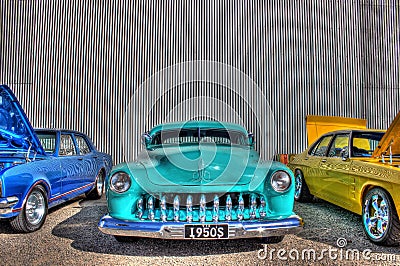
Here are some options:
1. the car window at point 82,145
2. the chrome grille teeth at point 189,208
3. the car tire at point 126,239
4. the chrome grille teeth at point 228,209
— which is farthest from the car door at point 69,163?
the chrome grille teeth at point 228,209

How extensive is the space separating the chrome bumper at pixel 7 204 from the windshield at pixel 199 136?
A: 79.5 inches

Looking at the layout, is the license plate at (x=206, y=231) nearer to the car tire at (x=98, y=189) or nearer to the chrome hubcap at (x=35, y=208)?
the chrome hubcap at (x=35, y=208)

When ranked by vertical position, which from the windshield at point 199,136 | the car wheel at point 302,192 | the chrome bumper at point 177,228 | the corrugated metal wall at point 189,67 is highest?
the corrugated metal wall at point 189,67

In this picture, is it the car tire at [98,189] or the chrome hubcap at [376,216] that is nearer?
the chrome hubcap at [376,216]

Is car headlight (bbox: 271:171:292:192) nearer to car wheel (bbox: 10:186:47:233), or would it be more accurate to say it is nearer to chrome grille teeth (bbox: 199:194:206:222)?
chrome grille teeth (bbox: 199:194:206:222)

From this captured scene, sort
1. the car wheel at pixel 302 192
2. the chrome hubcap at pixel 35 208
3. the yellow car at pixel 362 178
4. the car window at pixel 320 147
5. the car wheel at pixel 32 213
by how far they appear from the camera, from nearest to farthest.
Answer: the yellow car at pixel 362 178
the car wheel at pixel 32 213
the chrome hubcap at pixel 35 208
the car window at pixel 320 147
the car wheel at pixel 302 192

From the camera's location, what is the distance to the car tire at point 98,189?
6546 millimetres

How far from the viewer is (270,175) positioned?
345cm

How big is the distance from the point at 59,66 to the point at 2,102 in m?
6.38

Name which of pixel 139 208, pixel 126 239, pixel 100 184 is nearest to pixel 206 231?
Answer: pixel 139 208

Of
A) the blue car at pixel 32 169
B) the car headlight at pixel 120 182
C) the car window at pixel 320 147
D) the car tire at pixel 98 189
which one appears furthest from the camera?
the car tire at pixel 98 189

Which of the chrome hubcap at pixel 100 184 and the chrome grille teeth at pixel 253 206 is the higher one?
the chrome grille teeth at pixel 253 206

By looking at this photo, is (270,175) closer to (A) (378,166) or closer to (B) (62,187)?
(A) (378,166)

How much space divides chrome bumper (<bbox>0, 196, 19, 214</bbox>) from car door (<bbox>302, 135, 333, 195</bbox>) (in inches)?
170
